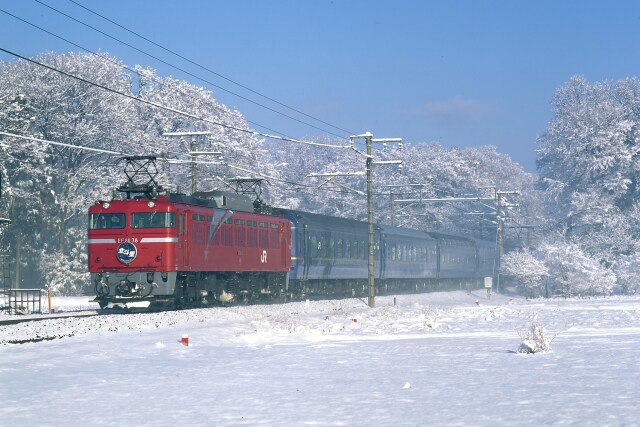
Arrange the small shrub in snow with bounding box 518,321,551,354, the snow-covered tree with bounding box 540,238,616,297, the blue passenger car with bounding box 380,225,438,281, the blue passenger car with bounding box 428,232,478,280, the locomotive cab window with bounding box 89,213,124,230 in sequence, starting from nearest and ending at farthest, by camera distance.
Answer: the small shrub in snow with bounding box 518,321,551,354, the locomotive cab window with bounding box 89,213,124,230, the blue passenger car with bounding box 380,225,438,281, the snow-covered tree with bounding box 540,238,616,297, the blue passenger car with bounding box 428,232,478,280

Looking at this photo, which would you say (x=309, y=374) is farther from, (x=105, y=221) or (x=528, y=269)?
(x=528, y=269)

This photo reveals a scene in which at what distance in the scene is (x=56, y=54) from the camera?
230 ft

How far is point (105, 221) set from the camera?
32.4 m

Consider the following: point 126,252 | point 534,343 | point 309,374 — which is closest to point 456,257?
point 126,252

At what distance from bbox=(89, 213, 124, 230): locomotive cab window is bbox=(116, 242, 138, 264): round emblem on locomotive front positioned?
0.77 metres

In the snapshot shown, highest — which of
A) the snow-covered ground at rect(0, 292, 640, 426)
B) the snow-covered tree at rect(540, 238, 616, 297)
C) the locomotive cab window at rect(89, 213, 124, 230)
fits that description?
the locomotive cab window at rect(89, 213, 124, 230)

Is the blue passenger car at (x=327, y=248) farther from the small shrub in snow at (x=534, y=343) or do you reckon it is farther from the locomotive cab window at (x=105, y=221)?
the small shrub in snow at (x=534, y=343)

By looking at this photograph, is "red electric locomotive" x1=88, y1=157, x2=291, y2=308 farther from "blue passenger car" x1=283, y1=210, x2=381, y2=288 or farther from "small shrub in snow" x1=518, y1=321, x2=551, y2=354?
"small shrub in snow" x1=518, y1=321, x2=551, y2=354

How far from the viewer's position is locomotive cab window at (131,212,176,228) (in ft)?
103

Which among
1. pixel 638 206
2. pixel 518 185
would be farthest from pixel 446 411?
pixel 518 185

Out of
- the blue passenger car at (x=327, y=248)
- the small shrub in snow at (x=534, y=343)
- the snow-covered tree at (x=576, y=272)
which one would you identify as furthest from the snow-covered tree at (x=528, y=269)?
the small shrub in snow at (x=534, y=343)

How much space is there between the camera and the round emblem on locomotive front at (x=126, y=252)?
3152 centimetres

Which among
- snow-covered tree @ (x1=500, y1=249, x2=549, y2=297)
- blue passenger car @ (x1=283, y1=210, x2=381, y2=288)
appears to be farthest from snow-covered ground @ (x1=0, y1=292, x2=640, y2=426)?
snow-covered tree @ (x1=500, y1=249, x2=549, y2=297)

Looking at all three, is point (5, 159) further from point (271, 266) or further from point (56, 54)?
point (271, 266)
